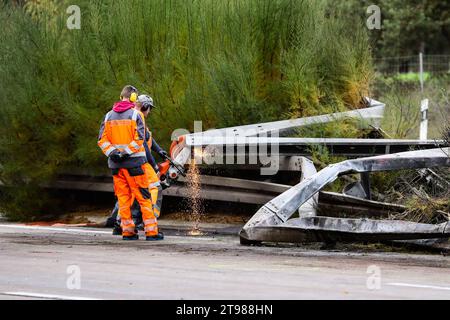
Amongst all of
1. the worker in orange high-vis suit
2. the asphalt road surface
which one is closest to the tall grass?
the worker in orange high-vis suit

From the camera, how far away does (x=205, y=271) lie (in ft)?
30.9

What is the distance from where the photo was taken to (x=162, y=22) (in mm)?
15922

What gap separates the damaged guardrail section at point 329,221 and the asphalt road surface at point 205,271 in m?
0.19

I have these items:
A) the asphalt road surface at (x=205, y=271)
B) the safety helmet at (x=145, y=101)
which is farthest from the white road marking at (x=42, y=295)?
the safety helmet at (x=145, y=101)

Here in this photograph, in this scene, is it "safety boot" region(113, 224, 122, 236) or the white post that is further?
the white post

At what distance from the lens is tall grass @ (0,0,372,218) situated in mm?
15242

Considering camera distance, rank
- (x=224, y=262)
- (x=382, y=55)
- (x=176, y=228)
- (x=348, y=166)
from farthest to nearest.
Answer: (x=382, y=55) < (x=176, y=228) < (x=348, y=166) < (x=224, y=262)

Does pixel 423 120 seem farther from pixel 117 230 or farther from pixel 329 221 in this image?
pixel 329 221

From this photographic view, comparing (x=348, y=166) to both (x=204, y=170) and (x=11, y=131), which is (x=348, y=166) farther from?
(x=11, y=131)

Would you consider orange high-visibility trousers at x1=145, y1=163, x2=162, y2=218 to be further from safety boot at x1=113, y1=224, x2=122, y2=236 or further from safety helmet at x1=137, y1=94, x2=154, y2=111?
safety helmet at x1=137, y1=94, x2=154, y2=111

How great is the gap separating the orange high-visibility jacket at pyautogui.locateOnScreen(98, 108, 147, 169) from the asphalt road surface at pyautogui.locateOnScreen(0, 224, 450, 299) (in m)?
1.03

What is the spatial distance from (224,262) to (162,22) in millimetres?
6544
